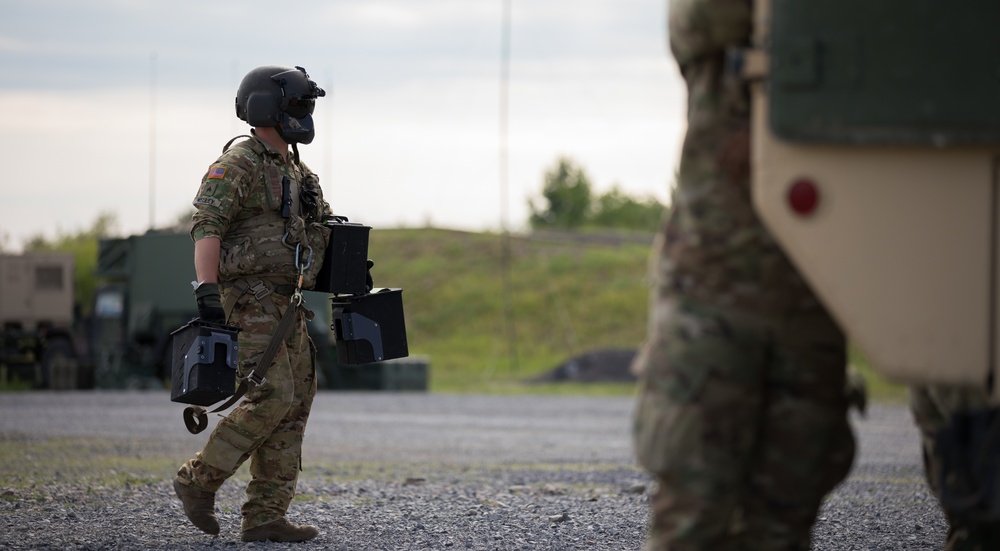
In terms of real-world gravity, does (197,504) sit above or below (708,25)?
below

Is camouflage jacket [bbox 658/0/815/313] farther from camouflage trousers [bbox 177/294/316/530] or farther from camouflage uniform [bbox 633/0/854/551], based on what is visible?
camouflage trousers [bbox 177/294/316/530]

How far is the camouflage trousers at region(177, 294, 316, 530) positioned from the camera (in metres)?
5.30

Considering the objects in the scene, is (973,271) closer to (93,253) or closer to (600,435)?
(600,435)

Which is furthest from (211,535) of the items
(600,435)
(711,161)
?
(600,435)

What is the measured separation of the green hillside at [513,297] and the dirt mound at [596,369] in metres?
1.47

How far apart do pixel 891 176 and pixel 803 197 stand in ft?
0.64

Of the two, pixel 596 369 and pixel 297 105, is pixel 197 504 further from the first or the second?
pixel 596 369

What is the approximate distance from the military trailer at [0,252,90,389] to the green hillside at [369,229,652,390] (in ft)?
25.9

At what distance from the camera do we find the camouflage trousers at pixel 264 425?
5305 millimetres

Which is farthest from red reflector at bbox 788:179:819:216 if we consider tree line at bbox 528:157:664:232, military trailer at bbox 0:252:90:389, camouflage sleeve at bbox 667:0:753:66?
tree line at bbox 528:157:664:232

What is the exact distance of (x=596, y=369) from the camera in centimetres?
2688

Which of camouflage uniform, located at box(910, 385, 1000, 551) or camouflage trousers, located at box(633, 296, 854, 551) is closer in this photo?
camouflage uniform, located at box(910, 385, 1000, 551)

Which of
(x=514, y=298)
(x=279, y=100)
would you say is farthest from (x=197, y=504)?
(x=514, y=298)

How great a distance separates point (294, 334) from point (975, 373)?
10.8 ft
